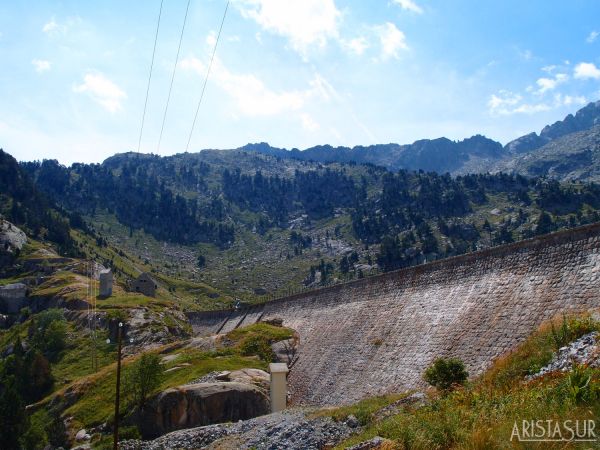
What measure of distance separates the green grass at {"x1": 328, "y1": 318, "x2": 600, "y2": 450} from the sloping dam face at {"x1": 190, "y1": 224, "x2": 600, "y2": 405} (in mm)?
4672

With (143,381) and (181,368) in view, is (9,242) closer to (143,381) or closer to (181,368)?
(181,368)

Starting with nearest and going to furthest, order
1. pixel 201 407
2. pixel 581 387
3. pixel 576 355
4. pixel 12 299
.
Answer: pixel 581 387
pixel 576 355
pixel 201 407
pixel 12 299

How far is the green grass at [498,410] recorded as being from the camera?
1052 cm

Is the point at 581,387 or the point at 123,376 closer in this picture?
the point at 581,387

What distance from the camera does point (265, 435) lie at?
2216 cm

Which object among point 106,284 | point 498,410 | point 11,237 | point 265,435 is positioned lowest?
point 265,435

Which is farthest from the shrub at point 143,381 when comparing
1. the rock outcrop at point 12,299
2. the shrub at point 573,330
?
the rock outcrop at point 12,299

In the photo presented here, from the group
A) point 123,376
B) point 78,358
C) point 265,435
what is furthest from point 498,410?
point 78,358

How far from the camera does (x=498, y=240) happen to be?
550 ft

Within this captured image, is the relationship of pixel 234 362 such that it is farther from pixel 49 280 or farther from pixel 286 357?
pixel 49 280

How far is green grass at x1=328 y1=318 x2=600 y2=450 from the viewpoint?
1052 cm

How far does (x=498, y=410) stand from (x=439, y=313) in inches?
716

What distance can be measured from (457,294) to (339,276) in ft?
527

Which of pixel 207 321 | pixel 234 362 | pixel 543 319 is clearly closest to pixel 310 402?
pixel 234 362
